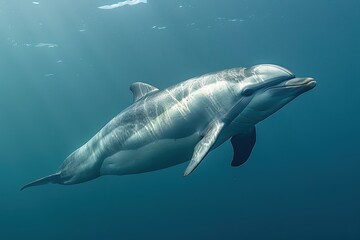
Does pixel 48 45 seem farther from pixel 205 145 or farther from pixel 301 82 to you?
pixel 301 82

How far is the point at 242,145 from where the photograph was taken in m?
8.06

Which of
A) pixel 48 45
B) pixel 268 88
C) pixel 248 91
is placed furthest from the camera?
pixel 48 45

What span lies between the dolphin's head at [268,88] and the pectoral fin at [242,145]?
1.29 meters

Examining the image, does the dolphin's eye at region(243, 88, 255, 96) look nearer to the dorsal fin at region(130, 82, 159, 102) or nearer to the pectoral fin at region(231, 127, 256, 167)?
the pectoral fin at region(231, 127, 256, 167)

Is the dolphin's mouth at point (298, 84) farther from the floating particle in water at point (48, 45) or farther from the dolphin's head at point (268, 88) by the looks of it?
the floating particle in water at point (48, 45)

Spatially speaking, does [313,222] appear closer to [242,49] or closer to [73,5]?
[73,5]

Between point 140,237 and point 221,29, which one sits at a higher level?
point 221,29

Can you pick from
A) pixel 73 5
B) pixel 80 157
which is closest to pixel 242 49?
pixel 73 5

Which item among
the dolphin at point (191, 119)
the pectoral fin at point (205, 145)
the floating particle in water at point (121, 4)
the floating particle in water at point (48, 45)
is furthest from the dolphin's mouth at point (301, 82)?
the floating particle in water at point (48, 45)

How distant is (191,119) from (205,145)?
91 centimetres

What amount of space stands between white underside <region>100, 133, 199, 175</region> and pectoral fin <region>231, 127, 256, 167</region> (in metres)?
1.15

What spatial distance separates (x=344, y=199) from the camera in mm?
21828

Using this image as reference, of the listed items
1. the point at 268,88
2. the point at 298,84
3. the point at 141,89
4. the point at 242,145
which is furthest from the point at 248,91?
the point at 141,89

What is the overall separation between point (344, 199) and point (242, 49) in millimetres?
21221
